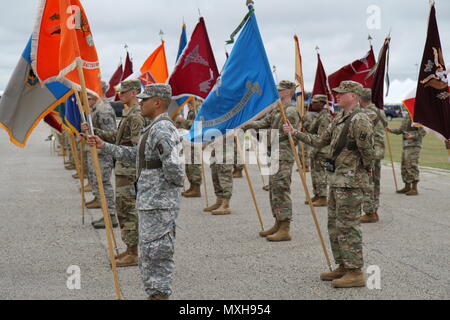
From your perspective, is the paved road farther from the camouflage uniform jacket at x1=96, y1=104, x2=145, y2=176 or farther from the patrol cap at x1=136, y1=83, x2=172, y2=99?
the patrol cap at x1=136, y1=83, x2=172, y2=99

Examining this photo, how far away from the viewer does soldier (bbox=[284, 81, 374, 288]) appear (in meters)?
5.45

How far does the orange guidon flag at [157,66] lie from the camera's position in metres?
11.2

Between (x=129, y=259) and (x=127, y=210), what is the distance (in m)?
0.59

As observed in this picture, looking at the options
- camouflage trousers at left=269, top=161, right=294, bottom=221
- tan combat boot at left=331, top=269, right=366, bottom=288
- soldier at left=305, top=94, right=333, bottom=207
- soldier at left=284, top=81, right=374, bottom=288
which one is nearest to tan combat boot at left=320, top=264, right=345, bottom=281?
soldier at left=284, top=81, right=374, bottom=288

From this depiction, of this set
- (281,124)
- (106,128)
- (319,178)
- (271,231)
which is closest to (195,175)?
(319,178)

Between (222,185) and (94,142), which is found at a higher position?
(94,142)

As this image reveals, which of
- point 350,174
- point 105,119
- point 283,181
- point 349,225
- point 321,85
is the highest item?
point 321,85

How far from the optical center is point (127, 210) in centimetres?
644

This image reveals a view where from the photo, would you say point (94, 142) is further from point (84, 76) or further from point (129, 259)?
point (129, 259)

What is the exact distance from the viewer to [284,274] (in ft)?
19.5
